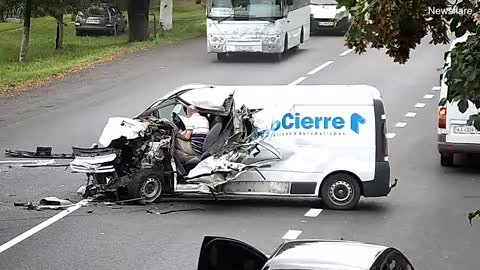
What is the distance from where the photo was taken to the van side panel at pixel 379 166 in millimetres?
15102

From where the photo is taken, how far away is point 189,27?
47.6 metres

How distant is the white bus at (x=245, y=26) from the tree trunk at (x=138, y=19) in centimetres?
754

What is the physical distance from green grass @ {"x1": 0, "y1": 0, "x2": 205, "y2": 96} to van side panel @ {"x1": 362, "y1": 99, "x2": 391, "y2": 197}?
15.4 m

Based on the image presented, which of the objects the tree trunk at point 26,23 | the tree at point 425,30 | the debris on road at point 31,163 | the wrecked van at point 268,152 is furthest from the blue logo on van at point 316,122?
the tree trunk at point 26,23

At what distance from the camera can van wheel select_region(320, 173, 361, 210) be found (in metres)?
15.4

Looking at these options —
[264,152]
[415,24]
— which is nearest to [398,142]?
[264,152]

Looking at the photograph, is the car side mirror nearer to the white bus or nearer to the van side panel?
the van side panel

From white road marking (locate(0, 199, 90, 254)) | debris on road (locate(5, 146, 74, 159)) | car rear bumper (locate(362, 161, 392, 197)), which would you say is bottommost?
white road marking (locate(0, 199, 90, 254))

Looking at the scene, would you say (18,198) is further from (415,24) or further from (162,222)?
(415,24)

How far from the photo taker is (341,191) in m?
15.4

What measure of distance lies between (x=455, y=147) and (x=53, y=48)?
2826cm

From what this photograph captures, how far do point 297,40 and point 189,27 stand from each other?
11.8m

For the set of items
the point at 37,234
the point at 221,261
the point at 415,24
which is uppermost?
the point at 415,24

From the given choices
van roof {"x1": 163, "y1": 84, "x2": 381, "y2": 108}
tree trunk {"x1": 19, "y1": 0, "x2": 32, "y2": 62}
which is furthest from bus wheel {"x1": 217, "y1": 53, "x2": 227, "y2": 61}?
van roof {"x1": 163, "y1": 84, "x2": 381, "y2": 108}
